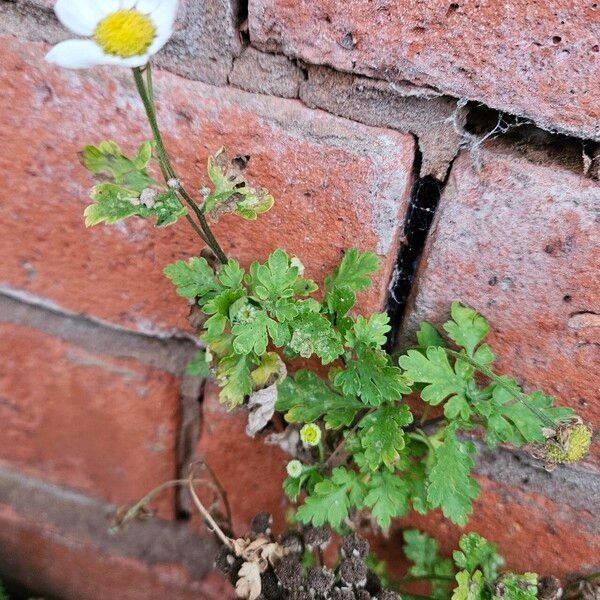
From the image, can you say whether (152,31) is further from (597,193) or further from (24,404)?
(24,404)

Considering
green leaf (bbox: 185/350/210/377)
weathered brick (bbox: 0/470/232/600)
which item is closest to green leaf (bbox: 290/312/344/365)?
green leaf (bbox: 185/350/210/377)

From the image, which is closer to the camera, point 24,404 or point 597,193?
point 597,193

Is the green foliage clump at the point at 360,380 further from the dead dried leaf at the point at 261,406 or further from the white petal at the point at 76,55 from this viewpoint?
the white petal at the point at 76,55

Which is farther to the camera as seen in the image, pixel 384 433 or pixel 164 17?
pixel 384 433

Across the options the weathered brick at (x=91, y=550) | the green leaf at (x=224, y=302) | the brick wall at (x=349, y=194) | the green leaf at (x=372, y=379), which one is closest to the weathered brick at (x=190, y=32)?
the brick wall at (x=349, y=194)

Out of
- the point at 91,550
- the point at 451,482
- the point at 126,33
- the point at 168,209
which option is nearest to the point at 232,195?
the point at 168,209

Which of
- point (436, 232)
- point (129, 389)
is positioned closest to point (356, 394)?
point (436, 232)

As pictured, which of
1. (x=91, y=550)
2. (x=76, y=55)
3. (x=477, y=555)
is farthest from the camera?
(x=91, y=550)

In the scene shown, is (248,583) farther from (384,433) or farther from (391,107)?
(391,107)
